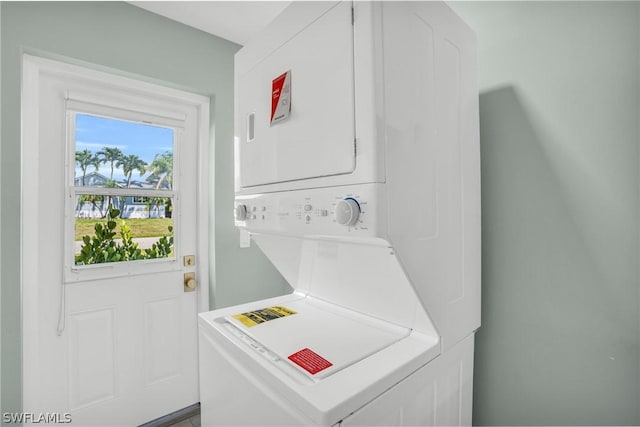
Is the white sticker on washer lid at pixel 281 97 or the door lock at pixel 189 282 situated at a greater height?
the white sticker on washer lid at pixel 281 97

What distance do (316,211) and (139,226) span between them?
1934mm

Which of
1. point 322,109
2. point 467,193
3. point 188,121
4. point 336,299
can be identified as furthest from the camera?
point 188,121

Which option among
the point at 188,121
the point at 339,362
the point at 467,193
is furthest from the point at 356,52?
the point at 188,121

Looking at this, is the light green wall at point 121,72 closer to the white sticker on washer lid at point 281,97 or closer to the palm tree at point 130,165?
the palm tree at point 130,165

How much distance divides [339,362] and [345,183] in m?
0.62

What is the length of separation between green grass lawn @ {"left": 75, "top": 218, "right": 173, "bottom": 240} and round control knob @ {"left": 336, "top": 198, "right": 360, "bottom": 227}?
2.07m

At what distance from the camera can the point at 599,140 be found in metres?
1.24

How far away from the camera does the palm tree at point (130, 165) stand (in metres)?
2.40

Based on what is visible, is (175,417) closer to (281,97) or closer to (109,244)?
(109,244)

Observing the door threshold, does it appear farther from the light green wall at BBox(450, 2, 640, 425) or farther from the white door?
the light green wall at BBox(450, 2, 640, 425)

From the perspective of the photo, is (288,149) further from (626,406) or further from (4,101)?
(4,101)

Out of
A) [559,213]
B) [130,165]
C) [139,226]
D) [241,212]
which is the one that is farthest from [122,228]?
[559,213]

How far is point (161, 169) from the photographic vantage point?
2.58 metres

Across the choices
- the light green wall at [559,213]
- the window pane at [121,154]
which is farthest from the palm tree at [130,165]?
the light green wall at [559,213]
